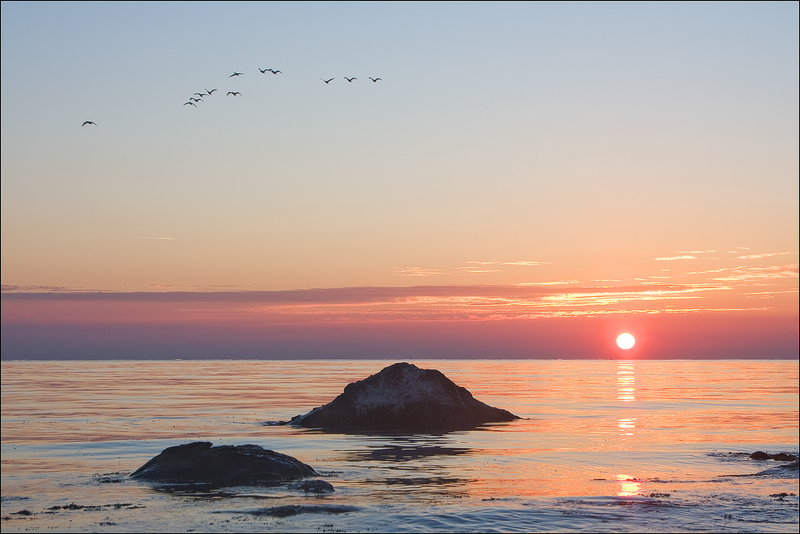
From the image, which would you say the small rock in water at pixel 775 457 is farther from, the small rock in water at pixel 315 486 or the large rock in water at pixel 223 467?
the small rock in water at pixel 315 486

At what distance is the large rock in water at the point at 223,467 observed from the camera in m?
31.0

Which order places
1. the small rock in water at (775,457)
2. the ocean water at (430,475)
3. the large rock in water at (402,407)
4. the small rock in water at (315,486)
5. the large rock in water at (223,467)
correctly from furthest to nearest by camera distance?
1. the large rock in water at (402,407)
2. the small rock in water at (775,457)
3. the large rock in water at (223,467)
4. the small rock in water at (315,486)
5. the ocean water at (430,475)

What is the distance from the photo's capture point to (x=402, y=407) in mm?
53906

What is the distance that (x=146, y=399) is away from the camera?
249 feet

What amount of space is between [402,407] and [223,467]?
77.0ft

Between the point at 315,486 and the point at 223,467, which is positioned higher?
the point at 223,467

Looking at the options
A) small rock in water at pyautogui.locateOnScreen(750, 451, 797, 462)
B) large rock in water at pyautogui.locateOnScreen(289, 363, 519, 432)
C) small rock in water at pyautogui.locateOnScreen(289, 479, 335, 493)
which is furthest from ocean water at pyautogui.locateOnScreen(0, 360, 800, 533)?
large rock in water at pyautogui.locateOnScreen(289, 363, 519, 432)

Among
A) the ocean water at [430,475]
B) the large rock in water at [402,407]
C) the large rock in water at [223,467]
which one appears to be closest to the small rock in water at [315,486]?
the ocean water at [430,475]

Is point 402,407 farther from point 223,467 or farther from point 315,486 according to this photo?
point 315,486

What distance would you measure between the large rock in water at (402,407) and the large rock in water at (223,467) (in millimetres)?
19212

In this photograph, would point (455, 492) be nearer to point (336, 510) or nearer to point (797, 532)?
point (336, 510)

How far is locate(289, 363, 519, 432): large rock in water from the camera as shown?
52.9 m

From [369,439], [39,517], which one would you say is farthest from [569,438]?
[39,517]

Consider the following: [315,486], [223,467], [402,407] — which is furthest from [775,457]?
[223,467]
